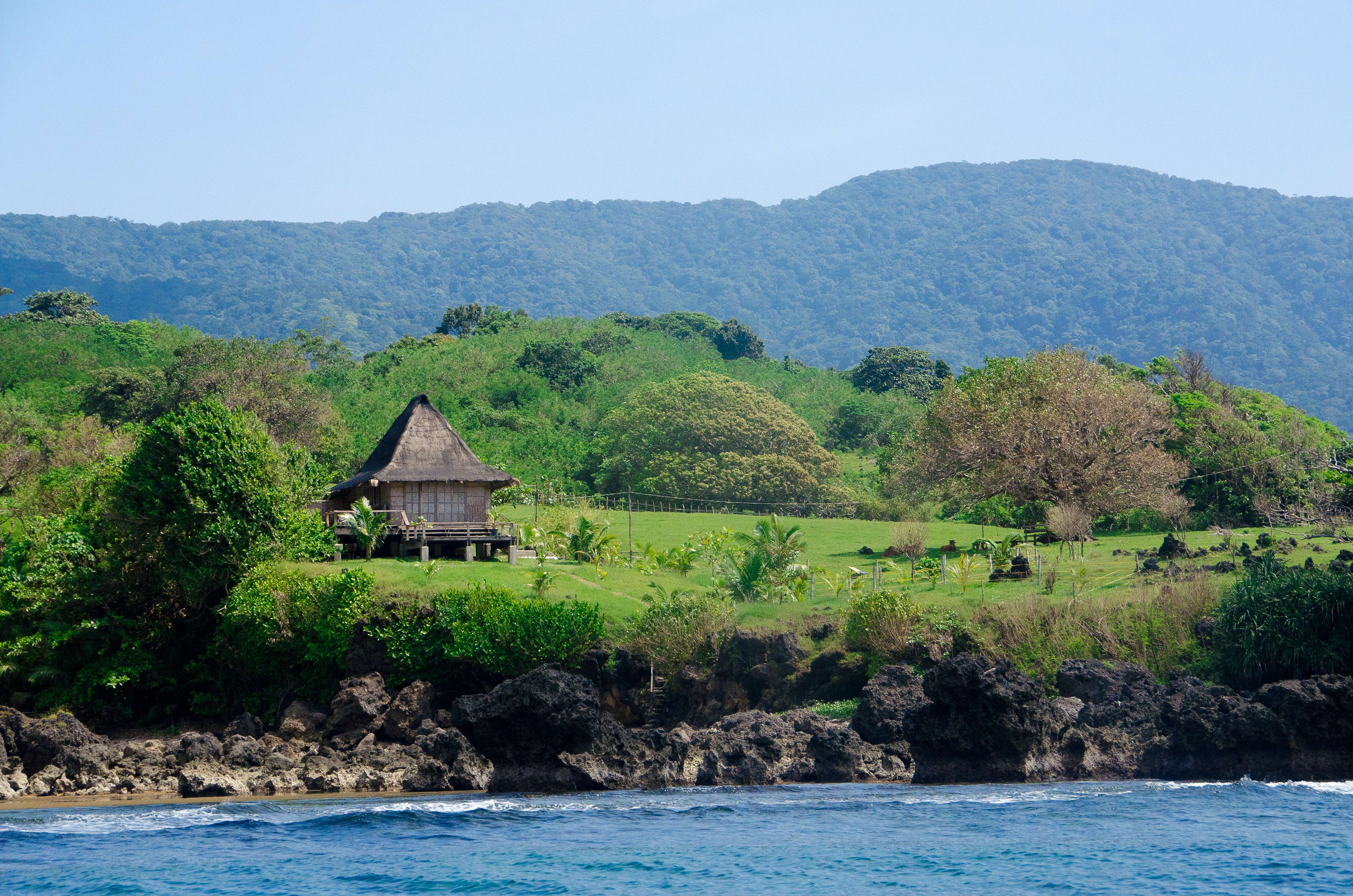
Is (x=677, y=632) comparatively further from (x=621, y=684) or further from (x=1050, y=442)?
(x=1050, y=442)

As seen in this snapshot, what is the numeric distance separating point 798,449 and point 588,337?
117ft

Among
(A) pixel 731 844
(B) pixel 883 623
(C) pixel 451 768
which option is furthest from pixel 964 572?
(A) pixel 731 844

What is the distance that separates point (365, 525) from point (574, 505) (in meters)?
22.1

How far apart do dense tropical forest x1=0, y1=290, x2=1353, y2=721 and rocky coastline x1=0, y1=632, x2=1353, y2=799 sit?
2.34 meters

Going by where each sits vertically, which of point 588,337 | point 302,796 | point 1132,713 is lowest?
point 302,796

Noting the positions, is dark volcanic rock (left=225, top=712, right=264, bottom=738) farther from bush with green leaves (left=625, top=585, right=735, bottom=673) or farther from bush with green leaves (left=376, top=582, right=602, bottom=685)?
bush with green leaves (left=625, top=585, right=735, bottom=673)

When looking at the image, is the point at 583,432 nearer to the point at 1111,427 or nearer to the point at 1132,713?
the point at 1111,427

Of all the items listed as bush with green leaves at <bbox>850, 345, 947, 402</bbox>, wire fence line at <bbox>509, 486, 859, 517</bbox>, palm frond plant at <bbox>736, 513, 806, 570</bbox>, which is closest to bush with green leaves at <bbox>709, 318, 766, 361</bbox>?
bush with green leaves at <bbox>850, 345, 947, 402</bbox>

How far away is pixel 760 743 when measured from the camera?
2611cm

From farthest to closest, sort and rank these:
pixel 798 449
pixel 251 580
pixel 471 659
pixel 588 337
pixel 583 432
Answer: pixel 588 337 < pixel 583 432 < pixel 798 449 < pixel 251 580 < pixel 471 659

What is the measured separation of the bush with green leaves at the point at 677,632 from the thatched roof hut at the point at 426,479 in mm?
10842

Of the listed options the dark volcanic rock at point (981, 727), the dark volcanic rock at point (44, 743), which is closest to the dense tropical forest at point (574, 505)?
the dark volcanic rock at point (44, 743)

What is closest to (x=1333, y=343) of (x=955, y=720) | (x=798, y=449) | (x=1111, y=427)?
(x=798, y=449)

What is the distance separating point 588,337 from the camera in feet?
332
